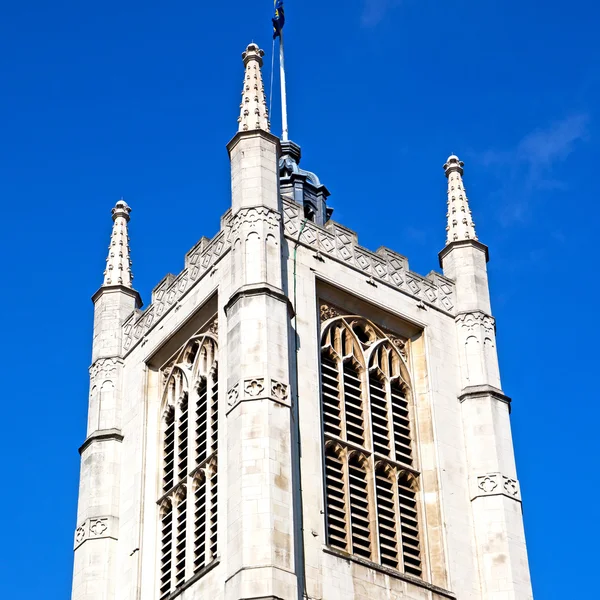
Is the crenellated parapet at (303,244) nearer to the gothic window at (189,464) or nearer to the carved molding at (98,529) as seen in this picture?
the gothic window at (189,464)

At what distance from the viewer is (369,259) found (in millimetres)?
40469

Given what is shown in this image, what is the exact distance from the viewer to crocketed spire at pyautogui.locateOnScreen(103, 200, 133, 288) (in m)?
43.7

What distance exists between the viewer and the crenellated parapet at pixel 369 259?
39469 mm

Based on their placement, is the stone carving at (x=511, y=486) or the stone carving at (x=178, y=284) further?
the stone carving at (x=178, y=284)

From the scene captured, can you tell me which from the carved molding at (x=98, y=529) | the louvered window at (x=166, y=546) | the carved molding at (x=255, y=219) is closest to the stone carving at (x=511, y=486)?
the louvered window at (x=166, y=546)

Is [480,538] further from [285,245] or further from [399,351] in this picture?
[285,245]

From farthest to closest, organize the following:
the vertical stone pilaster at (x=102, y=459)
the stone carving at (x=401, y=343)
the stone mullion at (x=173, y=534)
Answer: the stone carving at (x=401, y=343) < the vertical stone pilaster at (x=102, y=459) < the stone mullion at (x=173, y=534)

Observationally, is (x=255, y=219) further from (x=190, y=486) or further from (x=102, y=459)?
(x=102, y=459)

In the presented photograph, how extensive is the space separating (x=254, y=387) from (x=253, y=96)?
877 cm

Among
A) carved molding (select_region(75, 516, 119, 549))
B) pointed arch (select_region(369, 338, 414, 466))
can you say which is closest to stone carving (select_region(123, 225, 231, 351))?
pointed arch (select_region(369, 338, 414, 466))

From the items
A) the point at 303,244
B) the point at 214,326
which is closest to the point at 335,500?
the point at 214,326

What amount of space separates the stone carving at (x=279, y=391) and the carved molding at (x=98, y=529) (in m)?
6.05

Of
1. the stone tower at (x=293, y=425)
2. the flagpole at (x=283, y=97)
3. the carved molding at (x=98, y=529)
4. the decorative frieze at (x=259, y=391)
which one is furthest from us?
the flagpole at (x=283, y=97)

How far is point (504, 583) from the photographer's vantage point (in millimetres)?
36344
